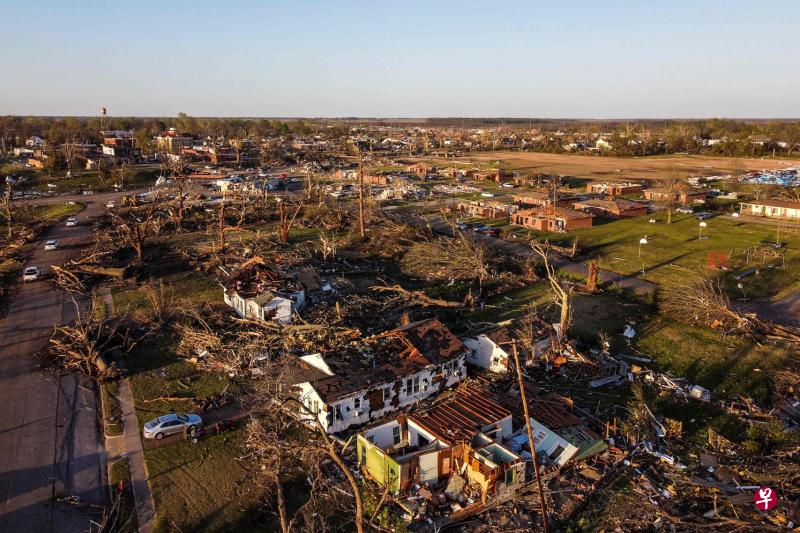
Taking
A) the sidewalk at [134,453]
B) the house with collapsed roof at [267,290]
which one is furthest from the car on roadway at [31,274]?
the sidewalk at [134,453]

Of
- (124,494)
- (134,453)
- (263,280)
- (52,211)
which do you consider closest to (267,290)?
(263,280)

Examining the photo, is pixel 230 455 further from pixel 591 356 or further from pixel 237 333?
pixel 591 356

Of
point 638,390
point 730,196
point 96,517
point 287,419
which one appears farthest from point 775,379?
point 730,196

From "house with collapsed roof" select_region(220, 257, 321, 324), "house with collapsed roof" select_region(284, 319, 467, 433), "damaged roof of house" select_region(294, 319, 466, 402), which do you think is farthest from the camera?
"house with collapsed roof" select_region(220, 257, 321, 324)

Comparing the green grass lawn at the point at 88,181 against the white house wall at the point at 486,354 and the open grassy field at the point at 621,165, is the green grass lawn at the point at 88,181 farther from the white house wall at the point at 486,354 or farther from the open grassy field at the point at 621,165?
the white house wall at the point at 486,354

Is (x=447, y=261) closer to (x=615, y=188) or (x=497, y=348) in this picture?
(x=497, y=348)

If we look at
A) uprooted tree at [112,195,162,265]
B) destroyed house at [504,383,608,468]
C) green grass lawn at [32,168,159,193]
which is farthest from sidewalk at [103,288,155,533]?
green grass lawn at [32,168,159,193]

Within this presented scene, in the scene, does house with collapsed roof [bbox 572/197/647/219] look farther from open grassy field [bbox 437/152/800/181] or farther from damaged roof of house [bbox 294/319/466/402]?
damaged roof of house [bbox 294/319/466/402]
